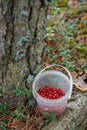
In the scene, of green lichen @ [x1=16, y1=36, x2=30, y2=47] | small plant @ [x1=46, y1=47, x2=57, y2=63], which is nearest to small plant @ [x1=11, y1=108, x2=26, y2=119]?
green lichen @ [x1=16, y1=36, x2=30, y2=47]

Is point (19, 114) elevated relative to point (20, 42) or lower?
lower

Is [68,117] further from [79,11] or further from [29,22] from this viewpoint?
[79,11]

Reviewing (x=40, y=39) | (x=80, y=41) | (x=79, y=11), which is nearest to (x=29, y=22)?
(x=40, y=39)

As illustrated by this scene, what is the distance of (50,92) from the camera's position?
245 cm

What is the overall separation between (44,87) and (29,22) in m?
0.64

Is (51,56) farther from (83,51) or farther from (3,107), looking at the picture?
(3,107)

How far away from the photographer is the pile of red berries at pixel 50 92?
2.41 meters

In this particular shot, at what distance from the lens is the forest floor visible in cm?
245

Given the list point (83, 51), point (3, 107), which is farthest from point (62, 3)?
point (3, 107)

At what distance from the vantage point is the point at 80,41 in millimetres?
3285

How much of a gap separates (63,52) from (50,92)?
54 cm

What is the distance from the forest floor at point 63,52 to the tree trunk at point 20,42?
166 millimetres

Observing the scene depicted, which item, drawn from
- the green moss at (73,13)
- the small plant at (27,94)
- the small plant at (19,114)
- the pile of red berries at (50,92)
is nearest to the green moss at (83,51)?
the green moss at (73,13)

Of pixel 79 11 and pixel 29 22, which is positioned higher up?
pixel 29 22
